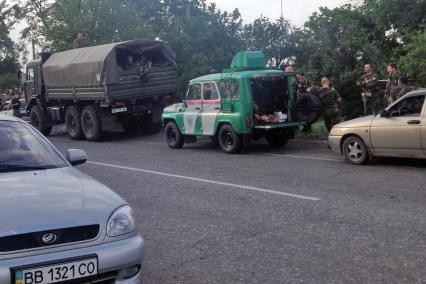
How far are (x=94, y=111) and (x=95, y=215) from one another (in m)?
14.0

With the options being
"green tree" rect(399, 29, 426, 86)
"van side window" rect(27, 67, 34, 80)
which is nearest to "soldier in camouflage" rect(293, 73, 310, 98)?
"green tree" rect(399, 29, 426, 86)

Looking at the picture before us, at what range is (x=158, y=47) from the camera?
Result: 18062 mm

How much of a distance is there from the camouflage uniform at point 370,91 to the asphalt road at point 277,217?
3126 millimetres

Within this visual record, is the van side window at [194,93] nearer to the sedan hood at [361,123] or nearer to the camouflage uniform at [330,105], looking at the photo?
the camouflage uniform at [330,105]

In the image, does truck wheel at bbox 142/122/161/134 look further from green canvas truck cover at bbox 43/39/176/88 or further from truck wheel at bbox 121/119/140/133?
green canvas truck cover at bbox 43/39/176/88

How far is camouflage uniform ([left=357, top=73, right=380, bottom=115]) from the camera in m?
14.2

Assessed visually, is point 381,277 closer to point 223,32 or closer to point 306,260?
point 306,260

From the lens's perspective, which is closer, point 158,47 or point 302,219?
point 302,219

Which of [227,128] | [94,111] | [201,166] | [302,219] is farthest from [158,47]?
[302,219]

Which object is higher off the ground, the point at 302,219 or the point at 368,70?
the point at 368,70

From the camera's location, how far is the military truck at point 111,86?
16891 mm

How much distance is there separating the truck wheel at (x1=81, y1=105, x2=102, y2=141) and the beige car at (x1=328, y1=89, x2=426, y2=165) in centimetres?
883

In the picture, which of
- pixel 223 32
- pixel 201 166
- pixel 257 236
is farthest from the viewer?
pixel 223 32

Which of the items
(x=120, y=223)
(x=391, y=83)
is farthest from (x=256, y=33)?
(x=120, y=223)
